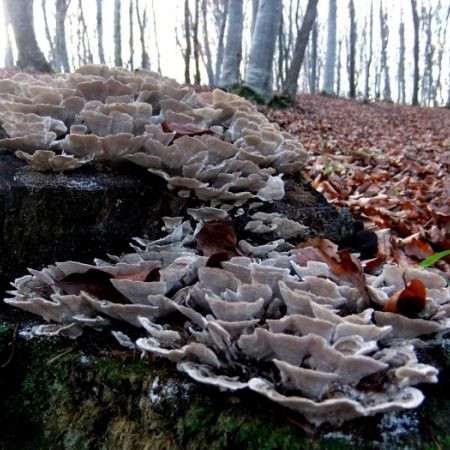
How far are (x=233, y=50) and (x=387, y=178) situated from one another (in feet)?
32.2

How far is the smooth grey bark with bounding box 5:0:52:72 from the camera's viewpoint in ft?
52.3

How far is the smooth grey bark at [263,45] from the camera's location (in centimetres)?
1283

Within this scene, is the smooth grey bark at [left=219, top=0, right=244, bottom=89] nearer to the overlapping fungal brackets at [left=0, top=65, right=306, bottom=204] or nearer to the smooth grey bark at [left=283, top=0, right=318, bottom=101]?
the smooth grey bark at [left=283, top=0, right=318, bottom=101]

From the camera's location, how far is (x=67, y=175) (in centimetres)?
285

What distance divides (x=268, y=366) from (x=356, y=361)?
1.21 ft

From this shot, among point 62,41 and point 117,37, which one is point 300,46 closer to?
point 117,37

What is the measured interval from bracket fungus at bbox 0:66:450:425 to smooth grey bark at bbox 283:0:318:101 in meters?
12.5

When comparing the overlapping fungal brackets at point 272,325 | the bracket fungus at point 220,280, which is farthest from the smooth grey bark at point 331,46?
the overlapping fungal brackets at point 272,325

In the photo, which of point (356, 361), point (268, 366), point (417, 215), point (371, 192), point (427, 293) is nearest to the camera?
point (356, 361)

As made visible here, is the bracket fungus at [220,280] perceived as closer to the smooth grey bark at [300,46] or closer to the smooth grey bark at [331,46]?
the smooth grey bark at [300,46]

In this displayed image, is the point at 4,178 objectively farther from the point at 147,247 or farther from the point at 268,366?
the point at 268,366

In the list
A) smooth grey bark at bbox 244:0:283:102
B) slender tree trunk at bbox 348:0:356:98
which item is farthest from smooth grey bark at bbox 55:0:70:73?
smooth grey bark at bbox 244:0:283:102

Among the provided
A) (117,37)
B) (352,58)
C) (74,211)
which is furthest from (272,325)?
(352,58)

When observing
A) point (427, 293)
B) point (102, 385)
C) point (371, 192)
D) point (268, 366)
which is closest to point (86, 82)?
point (102, 385)
